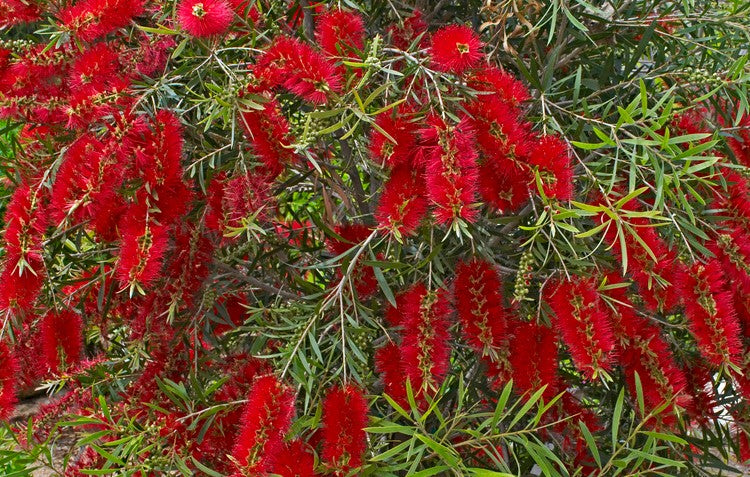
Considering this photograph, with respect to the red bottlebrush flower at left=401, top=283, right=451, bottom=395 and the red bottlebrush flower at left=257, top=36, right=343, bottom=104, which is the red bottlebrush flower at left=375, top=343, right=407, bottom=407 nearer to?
the red bottlebrush flower at left=401, top=283, right=451, bottom=395

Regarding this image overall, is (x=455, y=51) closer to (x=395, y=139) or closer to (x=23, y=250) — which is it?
(x=395, y=139)

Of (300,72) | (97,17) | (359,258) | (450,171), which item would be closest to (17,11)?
(97,17)

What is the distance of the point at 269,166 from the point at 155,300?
0.28 meters

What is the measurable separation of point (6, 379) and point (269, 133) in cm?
48

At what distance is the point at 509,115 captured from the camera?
1.01 m

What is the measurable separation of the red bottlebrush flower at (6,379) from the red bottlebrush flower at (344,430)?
0.42 meters

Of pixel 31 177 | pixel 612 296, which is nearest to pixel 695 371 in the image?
pixel 612 296

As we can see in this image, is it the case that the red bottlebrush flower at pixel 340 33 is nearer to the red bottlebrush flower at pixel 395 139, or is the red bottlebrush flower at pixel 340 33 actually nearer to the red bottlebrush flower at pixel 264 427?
the red bottlebrush flower at pixel 395 139

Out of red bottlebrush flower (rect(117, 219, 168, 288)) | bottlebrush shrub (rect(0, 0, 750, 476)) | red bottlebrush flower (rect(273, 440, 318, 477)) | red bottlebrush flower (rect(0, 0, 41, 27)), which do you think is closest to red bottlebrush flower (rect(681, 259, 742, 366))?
bottlebrush shrub (rect(0, 0, 750, 476))

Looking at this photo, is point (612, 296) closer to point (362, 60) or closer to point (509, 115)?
point (509, 115)

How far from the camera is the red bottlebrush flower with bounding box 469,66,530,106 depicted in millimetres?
1049


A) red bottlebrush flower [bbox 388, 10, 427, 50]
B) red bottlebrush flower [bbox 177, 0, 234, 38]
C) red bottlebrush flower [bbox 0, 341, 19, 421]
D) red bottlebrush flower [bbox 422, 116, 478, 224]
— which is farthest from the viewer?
red bottlebrush flower [bbox 388, 10, 427, 50]

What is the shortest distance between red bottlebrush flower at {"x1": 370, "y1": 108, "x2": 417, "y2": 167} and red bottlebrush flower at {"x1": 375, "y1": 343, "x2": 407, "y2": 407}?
0.80 feet

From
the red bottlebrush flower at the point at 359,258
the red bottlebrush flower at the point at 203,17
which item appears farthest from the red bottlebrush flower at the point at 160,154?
the red bottlebrush flower at the point at 359,258
